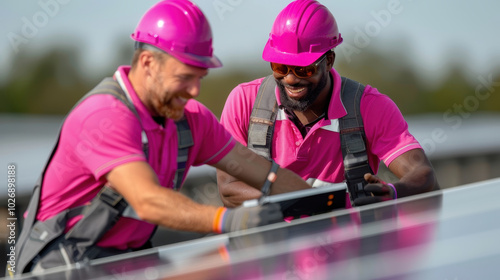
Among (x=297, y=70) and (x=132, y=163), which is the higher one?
(x=132, y=163)

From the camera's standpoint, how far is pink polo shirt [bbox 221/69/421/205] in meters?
4.88

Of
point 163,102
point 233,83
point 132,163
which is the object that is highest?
point 163,102

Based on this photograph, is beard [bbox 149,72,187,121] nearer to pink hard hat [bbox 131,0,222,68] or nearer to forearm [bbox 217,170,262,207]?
pink hard hat [bbox 131,0,222,68]

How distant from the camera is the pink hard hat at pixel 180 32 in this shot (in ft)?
11.3

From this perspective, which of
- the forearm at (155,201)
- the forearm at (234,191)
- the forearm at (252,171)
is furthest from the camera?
the forearm at (234,191)

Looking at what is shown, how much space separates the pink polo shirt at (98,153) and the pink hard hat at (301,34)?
1.60m

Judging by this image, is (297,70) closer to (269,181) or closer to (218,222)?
(269,181)

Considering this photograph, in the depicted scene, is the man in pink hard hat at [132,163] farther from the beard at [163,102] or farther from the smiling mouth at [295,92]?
the smiling mouth at [295,92]

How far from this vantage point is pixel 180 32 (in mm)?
3477

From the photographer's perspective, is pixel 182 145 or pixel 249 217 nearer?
pixel 249 217

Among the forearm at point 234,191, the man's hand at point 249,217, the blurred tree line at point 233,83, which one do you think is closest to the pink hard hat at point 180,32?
the man's hand at point 249,217

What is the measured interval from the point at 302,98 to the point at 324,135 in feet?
0.84

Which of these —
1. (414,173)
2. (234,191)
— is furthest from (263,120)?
(414,173)

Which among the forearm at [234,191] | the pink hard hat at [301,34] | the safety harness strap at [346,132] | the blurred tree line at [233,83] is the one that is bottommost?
the blurred tree line at [233,83]
